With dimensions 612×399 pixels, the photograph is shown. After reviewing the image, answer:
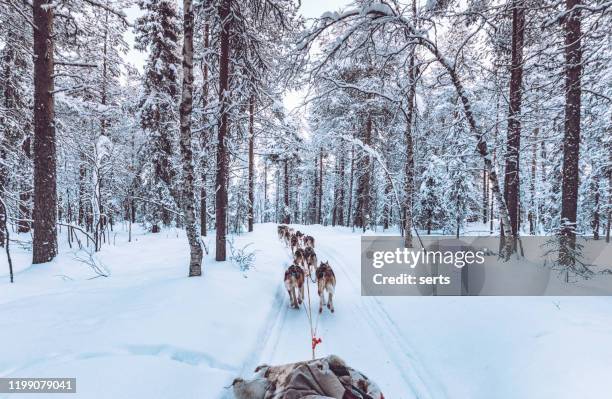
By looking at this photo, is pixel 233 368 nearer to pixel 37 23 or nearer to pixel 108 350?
pixel 108 350

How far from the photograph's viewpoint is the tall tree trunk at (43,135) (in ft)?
25.6

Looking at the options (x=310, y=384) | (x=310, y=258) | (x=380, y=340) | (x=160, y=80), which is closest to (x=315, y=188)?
(x=160, y=80)

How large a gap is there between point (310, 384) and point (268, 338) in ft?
9.94

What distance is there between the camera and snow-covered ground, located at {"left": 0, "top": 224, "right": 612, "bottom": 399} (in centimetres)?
334

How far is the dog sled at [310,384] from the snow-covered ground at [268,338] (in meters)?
1.02

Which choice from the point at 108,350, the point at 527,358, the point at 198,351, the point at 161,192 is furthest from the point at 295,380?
the point at 161,192

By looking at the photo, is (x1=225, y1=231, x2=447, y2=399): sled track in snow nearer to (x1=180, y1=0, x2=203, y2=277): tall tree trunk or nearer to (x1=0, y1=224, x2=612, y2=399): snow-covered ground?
(x1=0, y1=224, x2=612, y2=399): snow-covered ground

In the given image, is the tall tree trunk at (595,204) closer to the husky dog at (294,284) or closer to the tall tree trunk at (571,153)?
the tall tree trunk at (571,153)

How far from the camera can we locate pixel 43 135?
309 inches

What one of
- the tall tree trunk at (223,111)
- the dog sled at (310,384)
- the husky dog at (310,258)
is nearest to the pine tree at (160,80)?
the tall tree trunk at (223,111)

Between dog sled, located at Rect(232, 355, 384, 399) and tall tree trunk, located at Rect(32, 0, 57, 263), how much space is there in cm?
834

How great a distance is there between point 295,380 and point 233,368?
1.98 metres

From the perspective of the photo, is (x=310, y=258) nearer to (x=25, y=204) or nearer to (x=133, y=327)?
(x=133, y=327)

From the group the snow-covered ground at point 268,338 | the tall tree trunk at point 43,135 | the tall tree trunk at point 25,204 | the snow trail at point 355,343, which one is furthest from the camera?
the tall tree trunk at point 25,204
